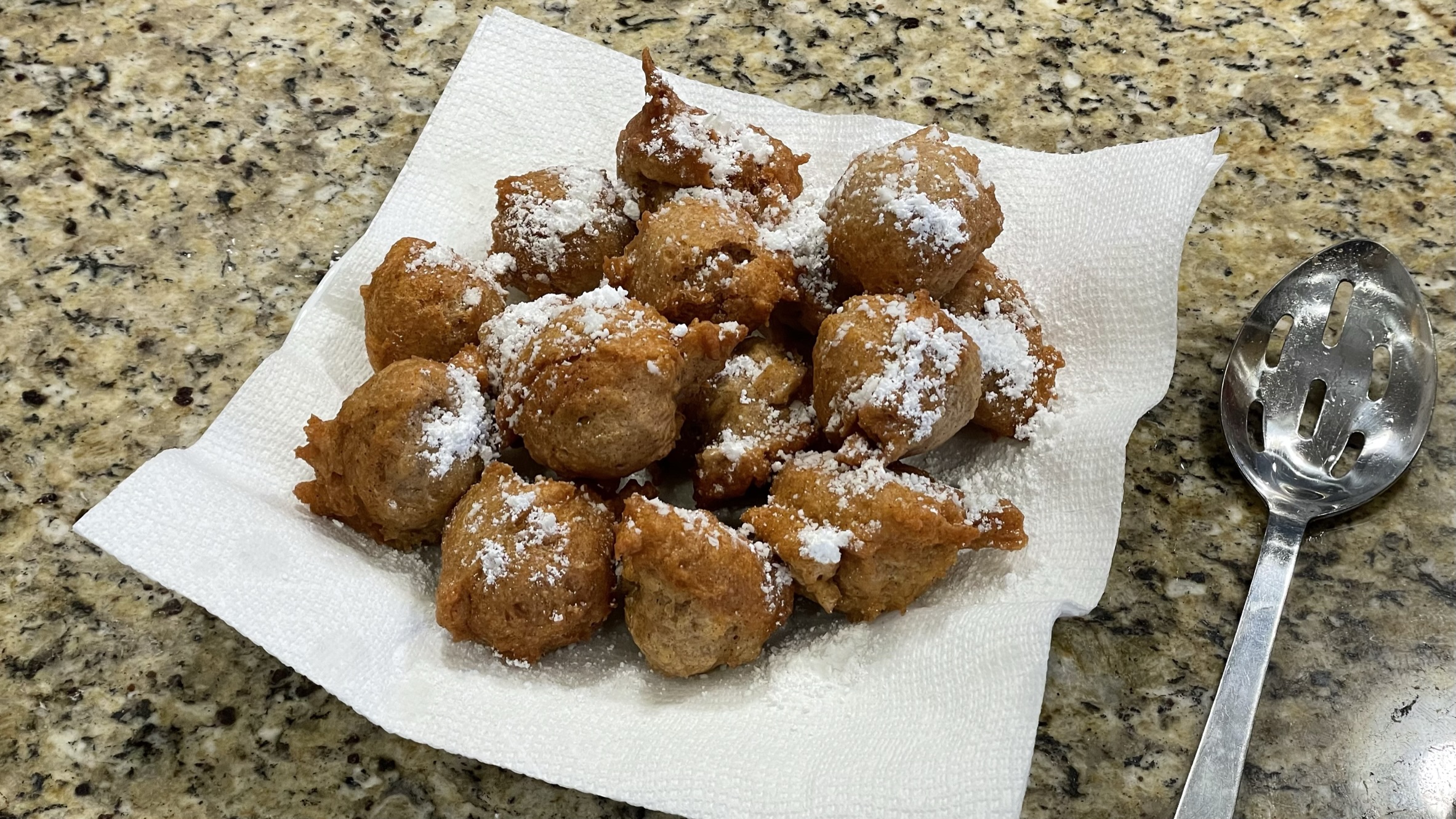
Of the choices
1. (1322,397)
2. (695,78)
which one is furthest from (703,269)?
(1322,397)

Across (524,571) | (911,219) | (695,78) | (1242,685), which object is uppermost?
(911,219)

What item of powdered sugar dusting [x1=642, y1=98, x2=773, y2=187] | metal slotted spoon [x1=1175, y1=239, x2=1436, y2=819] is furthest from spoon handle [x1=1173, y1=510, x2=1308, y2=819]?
powdered sugar dusting [x1=642, y1=98, x2=773, y2=187]

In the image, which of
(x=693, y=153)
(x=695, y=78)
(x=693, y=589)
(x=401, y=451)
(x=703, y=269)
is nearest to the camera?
(x=693, y=589)

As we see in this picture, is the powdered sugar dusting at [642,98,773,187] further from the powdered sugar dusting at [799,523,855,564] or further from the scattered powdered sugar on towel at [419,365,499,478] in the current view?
the powdered sugar dusting at [799,523,855,564]

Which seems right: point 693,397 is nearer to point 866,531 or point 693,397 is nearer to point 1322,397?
point 866,531

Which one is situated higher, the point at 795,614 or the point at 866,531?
the point at 866,531
